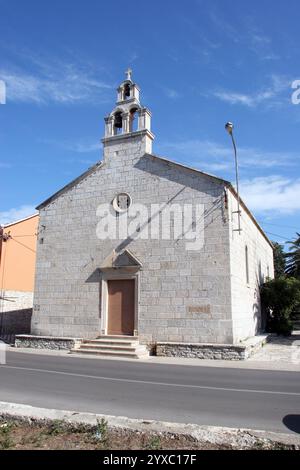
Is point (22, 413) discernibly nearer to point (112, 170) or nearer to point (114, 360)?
point (114, 360)

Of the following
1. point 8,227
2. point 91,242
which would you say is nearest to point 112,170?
point 91,242

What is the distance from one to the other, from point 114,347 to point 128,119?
1003 centimetres

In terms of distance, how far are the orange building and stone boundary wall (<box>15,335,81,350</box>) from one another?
Result: 576 cm

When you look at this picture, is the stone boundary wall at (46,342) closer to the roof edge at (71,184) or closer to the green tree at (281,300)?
the roof edge at (71,184)

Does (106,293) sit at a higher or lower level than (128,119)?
lower

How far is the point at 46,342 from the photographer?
17.0 metres

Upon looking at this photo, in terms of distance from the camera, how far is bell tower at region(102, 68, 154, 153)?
692 inches

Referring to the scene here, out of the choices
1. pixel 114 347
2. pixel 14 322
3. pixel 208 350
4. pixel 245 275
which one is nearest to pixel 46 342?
pixel 114 347

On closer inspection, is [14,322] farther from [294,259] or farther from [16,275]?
[294,259]

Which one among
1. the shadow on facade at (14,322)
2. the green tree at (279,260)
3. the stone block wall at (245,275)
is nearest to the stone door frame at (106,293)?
the stone block wall at (245,275)

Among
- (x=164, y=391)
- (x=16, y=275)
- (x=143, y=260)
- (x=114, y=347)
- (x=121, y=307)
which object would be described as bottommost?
(x=164, y=391)

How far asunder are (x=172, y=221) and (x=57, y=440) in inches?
466

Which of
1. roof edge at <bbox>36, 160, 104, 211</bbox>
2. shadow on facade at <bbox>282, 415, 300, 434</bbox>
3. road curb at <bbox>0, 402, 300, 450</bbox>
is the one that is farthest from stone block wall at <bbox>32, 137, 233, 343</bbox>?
road curb at <bbox>0, 402, 300, 450</bbox>

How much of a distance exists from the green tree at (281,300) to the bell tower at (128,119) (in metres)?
10.0
